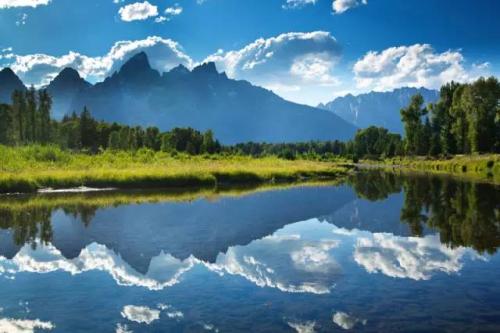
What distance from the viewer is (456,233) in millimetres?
21656

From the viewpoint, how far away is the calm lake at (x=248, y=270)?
10688mm

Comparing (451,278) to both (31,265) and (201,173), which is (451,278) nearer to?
(31,265)

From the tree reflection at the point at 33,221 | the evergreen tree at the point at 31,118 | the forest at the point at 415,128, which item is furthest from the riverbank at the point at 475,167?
the evergreen tree at the point at 31,118

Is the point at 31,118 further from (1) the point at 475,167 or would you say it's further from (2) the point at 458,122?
(2) the point at 458,122

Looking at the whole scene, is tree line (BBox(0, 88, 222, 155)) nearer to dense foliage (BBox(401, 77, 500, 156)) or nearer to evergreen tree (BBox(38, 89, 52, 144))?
evergreen tree (BBox(38, 89, 52, 144))

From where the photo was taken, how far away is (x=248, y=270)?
50.3ft

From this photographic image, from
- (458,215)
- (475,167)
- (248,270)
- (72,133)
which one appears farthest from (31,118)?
(248,270)

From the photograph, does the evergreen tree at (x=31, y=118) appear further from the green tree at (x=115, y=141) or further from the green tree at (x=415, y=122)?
the green tree at (x=415, y=122)

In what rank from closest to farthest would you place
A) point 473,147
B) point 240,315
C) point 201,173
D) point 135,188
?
point 240,315 < point 135,188 < point 201,173 < point 473,147

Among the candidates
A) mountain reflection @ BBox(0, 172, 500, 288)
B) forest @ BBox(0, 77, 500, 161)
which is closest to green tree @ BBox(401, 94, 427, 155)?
forest @ BBox(0, 77, 500, 161)

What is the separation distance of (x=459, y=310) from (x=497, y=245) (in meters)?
9.08

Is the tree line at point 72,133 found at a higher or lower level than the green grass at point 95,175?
higher

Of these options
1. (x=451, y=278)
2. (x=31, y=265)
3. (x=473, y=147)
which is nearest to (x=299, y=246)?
(x=451, y=278)

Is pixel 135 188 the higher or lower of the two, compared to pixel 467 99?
lower
